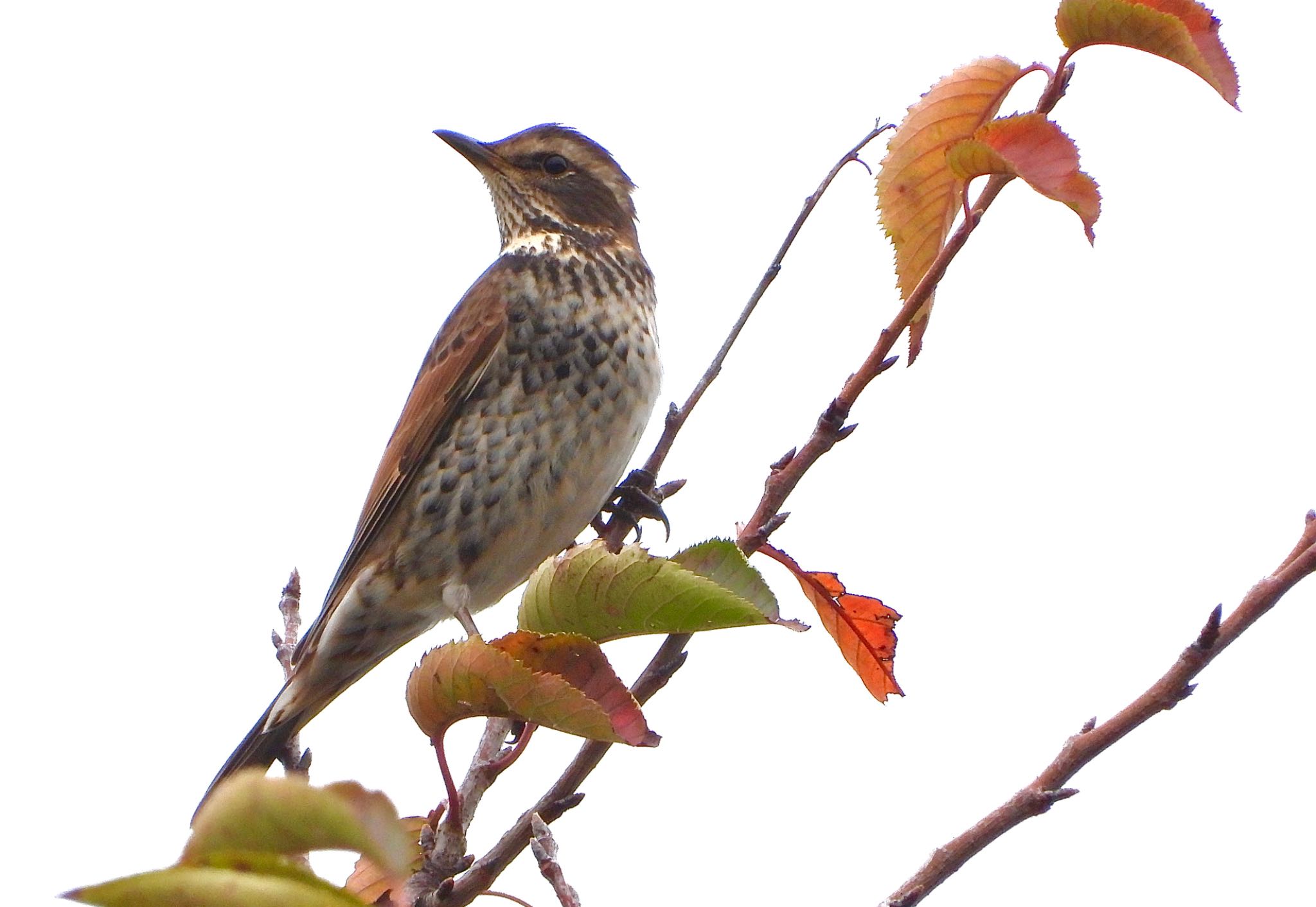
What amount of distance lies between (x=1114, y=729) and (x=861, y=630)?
92cm

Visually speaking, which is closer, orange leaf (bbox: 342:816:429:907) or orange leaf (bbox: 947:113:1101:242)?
orange leaf (bbox: 947:113:1101:242)

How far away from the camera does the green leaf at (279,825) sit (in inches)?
66.6

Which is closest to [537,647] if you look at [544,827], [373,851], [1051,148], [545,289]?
[544,827]

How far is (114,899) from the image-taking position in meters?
1.53

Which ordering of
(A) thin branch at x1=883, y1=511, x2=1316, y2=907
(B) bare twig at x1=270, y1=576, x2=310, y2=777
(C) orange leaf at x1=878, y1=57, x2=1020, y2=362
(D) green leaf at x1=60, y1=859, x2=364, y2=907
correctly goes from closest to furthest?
1. (D) green leaf at x1=60, y1=859, x2=364, y2=907
2. (A) thin branch at x1=883, y1=511, x2=1316, y2=907
3. (C) orange leaf at x1=878, y1=57, x2=1020, y2=362
4. (B) bare twig at x1=270, y1=576, x2=310, y2=777

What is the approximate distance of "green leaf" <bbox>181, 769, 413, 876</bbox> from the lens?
1.69 metres

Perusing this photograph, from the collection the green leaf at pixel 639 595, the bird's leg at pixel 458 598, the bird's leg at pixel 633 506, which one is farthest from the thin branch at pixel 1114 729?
the bird's leg at pixel 458 598

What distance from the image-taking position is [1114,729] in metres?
2.36

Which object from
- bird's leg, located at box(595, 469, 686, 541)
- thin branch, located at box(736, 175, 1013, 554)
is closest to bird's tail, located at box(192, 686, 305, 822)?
bird's leg, located at box(595, 469, 686, 541)

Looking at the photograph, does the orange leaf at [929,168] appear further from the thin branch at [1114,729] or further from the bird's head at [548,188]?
the bird's head at [548,188]

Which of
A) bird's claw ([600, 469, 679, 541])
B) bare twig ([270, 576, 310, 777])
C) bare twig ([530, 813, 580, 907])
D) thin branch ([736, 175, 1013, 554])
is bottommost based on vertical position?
bare twig ([530, 813, 580, 907])

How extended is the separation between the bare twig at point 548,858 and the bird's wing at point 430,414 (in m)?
3.39

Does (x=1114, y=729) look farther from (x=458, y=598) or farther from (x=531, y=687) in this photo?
(x=458, y=598)

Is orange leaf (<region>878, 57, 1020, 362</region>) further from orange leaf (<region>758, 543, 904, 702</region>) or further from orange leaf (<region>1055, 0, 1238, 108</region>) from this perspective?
orange leaf (<region>758, 543, 904, 702</region>)
